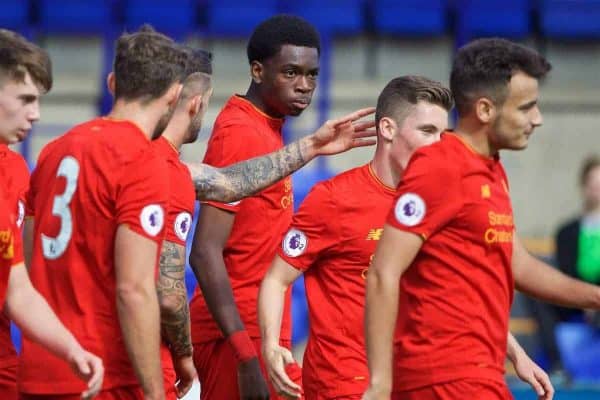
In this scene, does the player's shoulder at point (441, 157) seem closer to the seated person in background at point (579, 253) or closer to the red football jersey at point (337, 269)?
the red football jersey at point (337, 269)

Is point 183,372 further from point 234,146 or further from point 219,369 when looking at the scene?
point 234,146

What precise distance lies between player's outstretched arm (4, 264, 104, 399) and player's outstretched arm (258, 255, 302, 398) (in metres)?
1.15

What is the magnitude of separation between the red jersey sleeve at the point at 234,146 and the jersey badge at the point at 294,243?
408mm

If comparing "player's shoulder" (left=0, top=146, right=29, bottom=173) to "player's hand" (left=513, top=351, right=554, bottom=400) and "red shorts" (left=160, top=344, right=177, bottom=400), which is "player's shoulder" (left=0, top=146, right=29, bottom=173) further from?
"player's hand" (left=513, top=351, right=554, bottom=400)

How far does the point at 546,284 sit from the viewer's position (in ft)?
17.2

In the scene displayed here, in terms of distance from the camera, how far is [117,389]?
185 inches

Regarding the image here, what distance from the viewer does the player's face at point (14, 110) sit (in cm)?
476

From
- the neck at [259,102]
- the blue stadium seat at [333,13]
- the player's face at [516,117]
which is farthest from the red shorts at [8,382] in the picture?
the blue stadium seat at [333,13]

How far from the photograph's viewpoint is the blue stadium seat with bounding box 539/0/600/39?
15.3 meters

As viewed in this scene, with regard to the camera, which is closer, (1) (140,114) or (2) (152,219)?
(2) (152,219)

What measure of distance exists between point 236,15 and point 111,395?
10.8 metres

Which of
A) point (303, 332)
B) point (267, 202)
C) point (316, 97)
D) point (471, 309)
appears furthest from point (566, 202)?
point (471, 309)

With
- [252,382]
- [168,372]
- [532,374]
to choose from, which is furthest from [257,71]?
[532,374]

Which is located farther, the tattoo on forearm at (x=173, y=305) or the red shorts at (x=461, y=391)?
the tattoo on forearm at (x=173, y=305)
